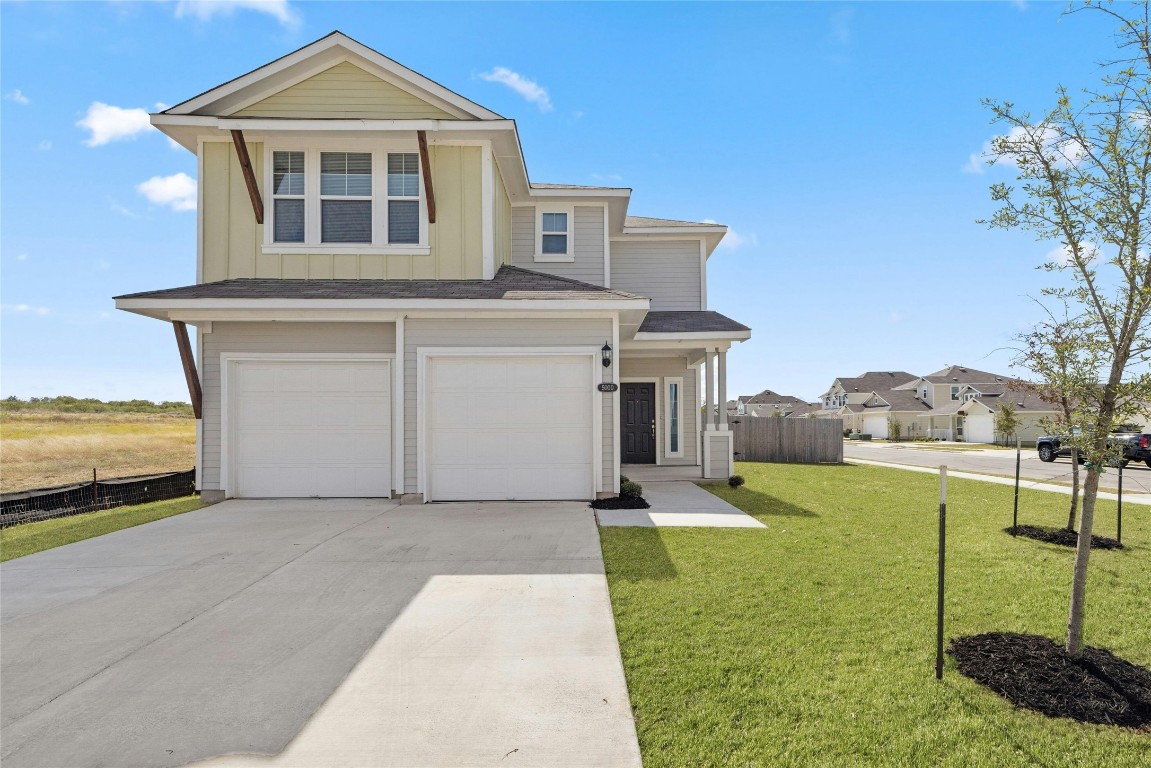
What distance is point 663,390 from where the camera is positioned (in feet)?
50.6

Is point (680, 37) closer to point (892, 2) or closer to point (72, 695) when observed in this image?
point (892, 2)

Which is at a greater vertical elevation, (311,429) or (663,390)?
(663,390)

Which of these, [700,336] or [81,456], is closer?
[700,336]

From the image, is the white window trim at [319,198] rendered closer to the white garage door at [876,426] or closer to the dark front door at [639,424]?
the dark front door at [639,424]

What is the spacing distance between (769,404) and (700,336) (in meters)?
66.7

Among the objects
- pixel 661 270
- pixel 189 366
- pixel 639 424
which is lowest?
pixel 639 424

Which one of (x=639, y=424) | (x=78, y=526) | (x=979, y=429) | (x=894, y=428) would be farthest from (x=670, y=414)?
(x=894, y=428)

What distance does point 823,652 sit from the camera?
3.76 m

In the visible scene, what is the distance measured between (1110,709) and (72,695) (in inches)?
224

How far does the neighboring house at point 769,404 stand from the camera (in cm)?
7156

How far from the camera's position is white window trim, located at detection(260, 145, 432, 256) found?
996 cm

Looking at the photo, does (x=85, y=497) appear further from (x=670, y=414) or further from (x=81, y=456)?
(x=81, y=456)

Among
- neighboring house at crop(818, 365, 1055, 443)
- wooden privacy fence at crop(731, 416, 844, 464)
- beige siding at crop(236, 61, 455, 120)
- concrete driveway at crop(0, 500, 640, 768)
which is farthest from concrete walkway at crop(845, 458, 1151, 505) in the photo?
neighboring house at crop(818, 365, 1055, 443)

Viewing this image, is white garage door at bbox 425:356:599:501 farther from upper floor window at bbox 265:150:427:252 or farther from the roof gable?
the roof gable
